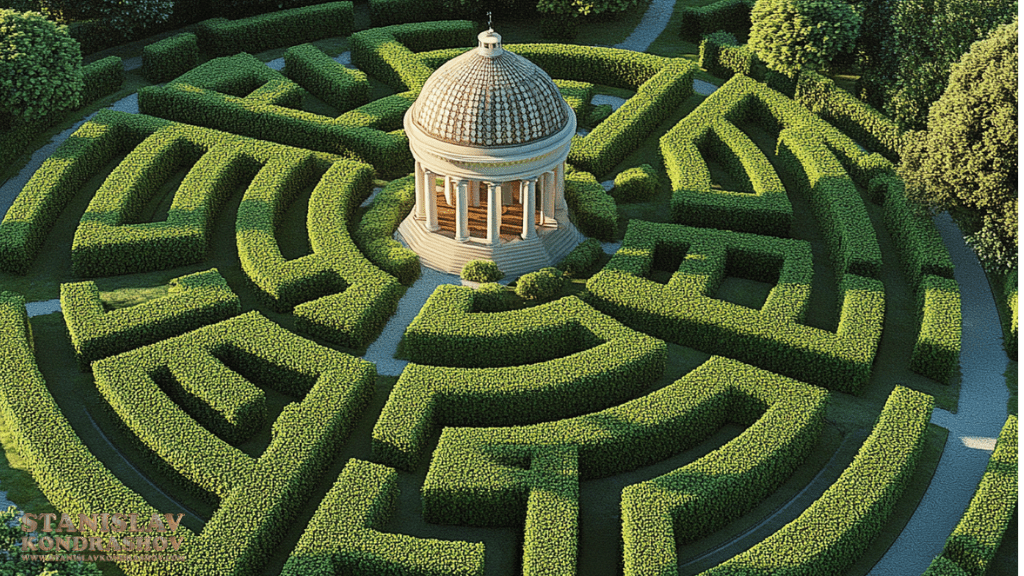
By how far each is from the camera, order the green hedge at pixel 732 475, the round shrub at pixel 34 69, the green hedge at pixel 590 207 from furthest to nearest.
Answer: the round shrub at pixel 34 69 < the green hedge at pixel 590 207 < the green hedge at pixel 732 475

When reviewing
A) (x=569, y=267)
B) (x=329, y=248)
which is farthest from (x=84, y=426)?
(x=569, y=267)

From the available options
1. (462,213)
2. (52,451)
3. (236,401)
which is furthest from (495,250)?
(52,451)

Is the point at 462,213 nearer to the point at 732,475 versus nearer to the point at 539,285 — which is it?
the point at 539,285

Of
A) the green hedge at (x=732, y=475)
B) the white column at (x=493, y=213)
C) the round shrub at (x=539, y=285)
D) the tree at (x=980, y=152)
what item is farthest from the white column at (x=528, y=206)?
the tree at (x=980, y=152)

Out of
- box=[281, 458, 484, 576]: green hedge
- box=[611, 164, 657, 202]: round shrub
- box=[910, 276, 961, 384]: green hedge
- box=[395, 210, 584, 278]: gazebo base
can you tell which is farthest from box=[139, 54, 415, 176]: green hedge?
box=[910, 276, 961, 384]: green hedge

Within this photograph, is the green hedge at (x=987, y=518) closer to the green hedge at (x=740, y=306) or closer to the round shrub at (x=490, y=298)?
the green hedge at (x=740, y=306)

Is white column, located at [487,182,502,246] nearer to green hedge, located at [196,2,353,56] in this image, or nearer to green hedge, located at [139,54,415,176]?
green hedge, located at [139,54,415,176]
